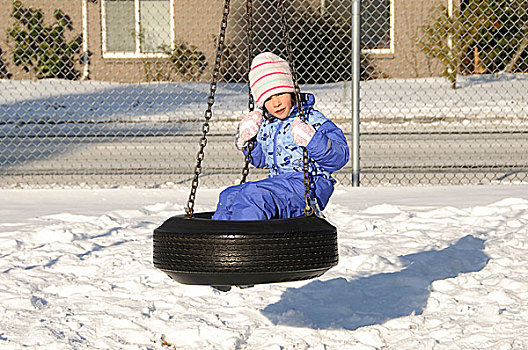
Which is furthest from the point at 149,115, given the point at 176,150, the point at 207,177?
the point at 207,177

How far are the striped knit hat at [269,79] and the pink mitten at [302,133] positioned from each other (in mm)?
295

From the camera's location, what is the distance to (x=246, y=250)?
10.5 feet

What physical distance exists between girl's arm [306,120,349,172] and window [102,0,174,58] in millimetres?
15991

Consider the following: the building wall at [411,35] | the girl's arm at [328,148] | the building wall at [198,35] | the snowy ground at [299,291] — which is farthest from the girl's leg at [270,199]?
the building wall at [411,35]

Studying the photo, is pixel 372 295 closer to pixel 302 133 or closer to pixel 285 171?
pixel 285 171

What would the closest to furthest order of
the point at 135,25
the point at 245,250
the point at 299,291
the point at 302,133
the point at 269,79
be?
the point at 245,250 → the point at 302,133 → the point at 269,79 → the point at 299,291 → the point at 135,25

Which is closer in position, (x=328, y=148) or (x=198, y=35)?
(x=328, y=148)

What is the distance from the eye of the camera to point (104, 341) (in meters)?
3.75

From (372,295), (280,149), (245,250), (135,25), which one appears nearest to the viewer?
(245,250)

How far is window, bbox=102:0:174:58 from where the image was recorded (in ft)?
63.8

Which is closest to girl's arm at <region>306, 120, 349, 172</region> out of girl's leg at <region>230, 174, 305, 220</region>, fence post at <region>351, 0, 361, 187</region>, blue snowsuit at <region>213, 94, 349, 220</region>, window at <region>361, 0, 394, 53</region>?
blue snowsuit at <region>213, 94, 349, 220</region>

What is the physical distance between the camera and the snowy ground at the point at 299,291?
12.5ft

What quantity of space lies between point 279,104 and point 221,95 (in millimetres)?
12977

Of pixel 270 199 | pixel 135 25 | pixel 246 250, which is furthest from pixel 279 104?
pixel 135 25
